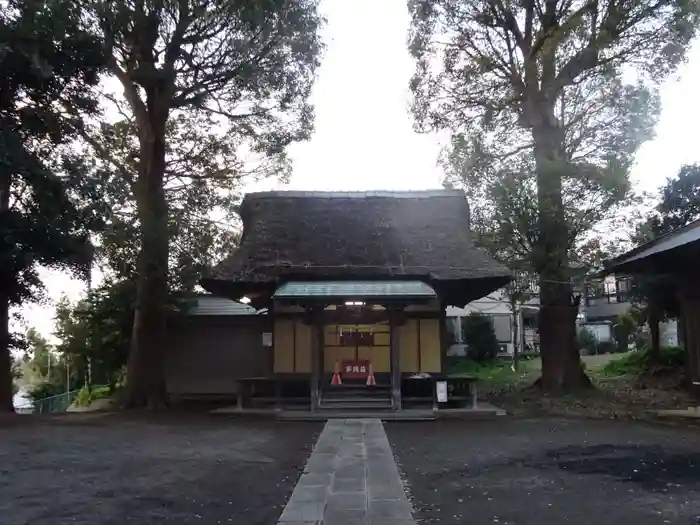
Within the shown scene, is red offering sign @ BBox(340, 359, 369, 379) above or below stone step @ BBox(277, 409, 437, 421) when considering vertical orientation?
above

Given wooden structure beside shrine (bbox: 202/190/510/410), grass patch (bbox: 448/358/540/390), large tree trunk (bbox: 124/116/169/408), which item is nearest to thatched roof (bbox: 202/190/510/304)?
wooden structure beside shrine (bbox: 202/190/510/410)

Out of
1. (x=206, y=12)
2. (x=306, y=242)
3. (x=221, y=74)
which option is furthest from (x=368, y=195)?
(x=206, y=12)

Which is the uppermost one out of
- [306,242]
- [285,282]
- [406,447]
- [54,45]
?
[54,45]

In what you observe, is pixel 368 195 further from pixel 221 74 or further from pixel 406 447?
pixel 406 447

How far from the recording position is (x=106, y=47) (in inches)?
501

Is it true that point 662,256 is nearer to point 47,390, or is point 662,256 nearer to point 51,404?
point 51,404

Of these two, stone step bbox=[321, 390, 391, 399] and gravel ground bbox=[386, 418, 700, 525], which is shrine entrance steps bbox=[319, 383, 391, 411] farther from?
gravel ground bbox=[386, 418, 700, 525]

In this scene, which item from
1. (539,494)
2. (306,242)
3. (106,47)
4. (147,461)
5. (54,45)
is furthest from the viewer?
(306,242)

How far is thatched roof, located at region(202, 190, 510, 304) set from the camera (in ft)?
44.4

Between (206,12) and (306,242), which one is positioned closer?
(206,12)

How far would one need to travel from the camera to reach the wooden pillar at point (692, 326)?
1284 centimetres

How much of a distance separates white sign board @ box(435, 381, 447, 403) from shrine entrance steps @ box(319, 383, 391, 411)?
3.42 feet

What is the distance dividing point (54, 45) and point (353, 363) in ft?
28.1

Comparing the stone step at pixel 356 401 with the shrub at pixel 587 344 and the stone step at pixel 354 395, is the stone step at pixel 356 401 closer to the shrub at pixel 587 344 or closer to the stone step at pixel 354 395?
the stone step at pixel 354 395
